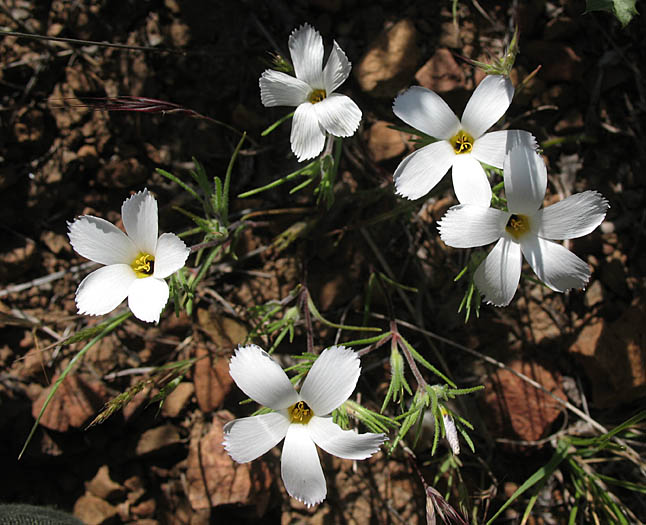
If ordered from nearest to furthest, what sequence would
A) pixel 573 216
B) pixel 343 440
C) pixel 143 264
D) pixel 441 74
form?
pixel 343 440, pixel 573 216, pixel 143 264, pixel 441 74

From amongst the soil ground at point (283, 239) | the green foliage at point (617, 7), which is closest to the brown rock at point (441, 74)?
the soil ground at point (283, 239)

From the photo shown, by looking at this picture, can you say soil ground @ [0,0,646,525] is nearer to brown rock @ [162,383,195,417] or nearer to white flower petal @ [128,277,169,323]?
brown rock @ [162,383,195,417]

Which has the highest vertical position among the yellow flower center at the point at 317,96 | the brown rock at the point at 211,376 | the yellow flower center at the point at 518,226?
the yellow flower center at the point at 317,96

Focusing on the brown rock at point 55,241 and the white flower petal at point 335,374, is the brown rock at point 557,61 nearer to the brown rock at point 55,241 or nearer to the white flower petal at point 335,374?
the white flower petal at point 335,374

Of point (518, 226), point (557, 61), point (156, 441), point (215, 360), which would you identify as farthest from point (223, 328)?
point (557, 61)

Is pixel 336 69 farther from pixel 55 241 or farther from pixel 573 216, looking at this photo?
pixel 55 241

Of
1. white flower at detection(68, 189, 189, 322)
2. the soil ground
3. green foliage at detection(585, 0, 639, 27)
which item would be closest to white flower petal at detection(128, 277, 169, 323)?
white flower at detection(68, 189, 189, 322)
